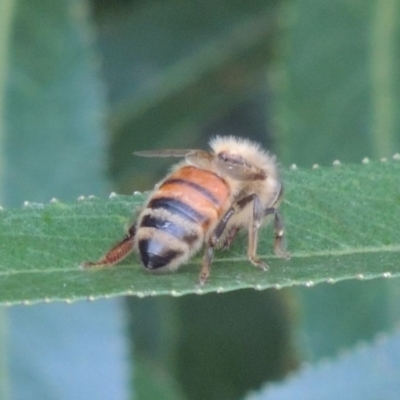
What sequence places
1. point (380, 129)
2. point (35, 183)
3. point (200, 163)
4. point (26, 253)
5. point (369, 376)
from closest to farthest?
1. point (26, 253)
2. point (200, 163)
3. point (369, 376)
4. point (35, 183)
5. point (380, 129)

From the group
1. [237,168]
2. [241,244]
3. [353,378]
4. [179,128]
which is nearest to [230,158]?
[237,168]

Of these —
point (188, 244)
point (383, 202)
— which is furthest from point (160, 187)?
point (383, 202)

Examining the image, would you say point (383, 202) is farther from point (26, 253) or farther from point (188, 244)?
point (26, 253)

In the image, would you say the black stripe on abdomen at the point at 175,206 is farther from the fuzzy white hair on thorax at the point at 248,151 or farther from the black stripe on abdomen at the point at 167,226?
the fuzzy white hair on thorax at the point at 248,151

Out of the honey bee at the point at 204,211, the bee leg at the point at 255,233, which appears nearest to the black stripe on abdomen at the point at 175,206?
the honey bee at the point at 204,211

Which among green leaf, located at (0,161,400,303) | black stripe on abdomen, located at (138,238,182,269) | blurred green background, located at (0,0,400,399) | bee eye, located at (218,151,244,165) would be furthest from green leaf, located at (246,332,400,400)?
black stripe on abdomen, located at (138,238,182,269)

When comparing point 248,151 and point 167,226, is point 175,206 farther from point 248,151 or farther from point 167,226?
point 248,151
